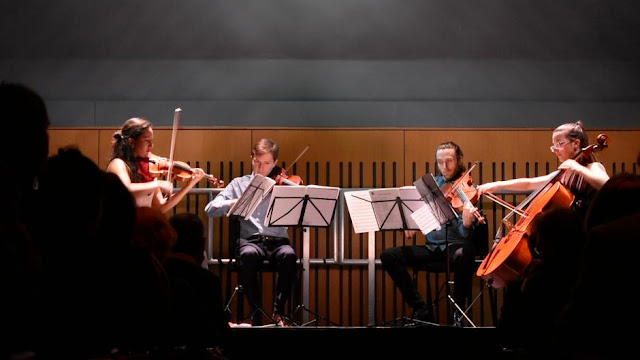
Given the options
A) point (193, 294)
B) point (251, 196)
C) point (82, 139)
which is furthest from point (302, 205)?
point (82, 139)

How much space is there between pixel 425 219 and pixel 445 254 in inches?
21.8

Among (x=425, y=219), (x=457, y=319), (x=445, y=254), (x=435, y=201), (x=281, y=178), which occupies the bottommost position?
(x=457, y=319)

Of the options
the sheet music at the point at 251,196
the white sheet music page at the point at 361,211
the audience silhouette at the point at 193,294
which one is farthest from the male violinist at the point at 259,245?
the audience silhouette at the point at 193,294

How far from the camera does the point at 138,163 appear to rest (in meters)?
4.77

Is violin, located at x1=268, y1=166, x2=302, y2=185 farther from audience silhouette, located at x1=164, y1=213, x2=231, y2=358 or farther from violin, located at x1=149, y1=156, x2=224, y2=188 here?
audience silhouette, located at x1=164, y1=213, x2=231, y2=358

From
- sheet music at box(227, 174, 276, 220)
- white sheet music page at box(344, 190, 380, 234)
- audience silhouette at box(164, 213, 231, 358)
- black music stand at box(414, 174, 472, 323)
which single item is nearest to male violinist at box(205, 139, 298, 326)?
sheet music at box(227, 174, 276, 220)

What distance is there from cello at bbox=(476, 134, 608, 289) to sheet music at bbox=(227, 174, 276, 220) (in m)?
1.58

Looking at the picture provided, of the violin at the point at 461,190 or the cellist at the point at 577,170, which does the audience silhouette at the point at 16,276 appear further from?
the violin at the point at 461,190

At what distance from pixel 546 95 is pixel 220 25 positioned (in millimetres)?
3025

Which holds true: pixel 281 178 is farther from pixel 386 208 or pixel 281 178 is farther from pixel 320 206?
pixel 386 208

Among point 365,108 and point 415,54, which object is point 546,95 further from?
point 365,108

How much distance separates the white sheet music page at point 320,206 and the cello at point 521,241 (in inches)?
43.4

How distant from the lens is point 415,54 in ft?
20.6

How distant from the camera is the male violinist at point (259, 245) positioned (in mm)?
4977
